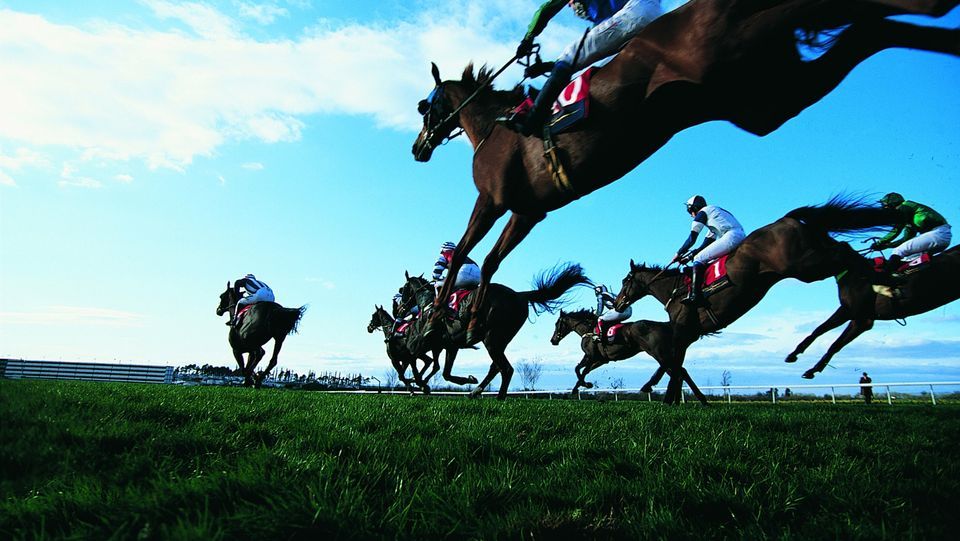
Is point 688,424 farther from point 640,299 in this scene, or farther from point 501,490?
point 640,299

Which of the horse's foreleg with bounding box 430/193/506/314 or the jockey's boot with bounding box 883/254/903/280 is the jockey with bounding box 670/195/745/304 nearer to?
the jockey's boot with bounding box 883/254/903/280

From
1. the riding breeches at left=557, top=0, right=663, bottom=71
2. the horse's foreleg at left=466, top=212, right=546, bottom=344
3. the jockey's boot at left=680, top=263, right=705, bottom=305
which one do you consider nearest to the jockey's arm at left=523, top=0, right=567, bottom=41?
the riding breeches at left=557, top=0, right=663, bottom=71

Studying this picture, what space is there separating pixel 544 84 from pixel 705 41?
1.17m

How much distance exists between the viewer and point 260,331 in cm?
1510

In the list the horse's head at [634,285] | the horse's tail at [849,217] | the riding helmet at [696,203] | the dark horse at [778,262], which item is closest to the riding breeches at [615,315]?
the horse's head at [634,285]

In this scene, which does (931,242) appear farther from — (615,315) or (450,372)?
(450,372)

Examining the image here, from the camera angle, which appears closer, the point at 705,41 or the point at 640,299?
the point at 705,41

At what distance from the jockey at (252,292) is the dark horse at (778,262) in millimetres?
12163

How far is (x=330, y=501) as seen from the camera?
1.76 meters

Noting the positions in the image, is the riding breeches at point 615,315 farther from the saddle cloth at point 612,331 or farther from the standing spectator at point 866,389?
the standing spectator at point 866,389

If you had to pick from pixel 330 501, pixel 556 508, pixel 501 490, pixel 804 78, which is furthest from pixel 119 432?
pixel 804 78

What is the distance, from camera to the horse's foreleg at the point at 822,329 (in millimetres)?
10141

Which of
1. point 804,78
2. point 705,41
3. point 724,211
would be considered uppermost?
point 724,211

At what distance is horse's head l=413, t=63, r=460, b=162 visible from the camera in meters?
5.60
